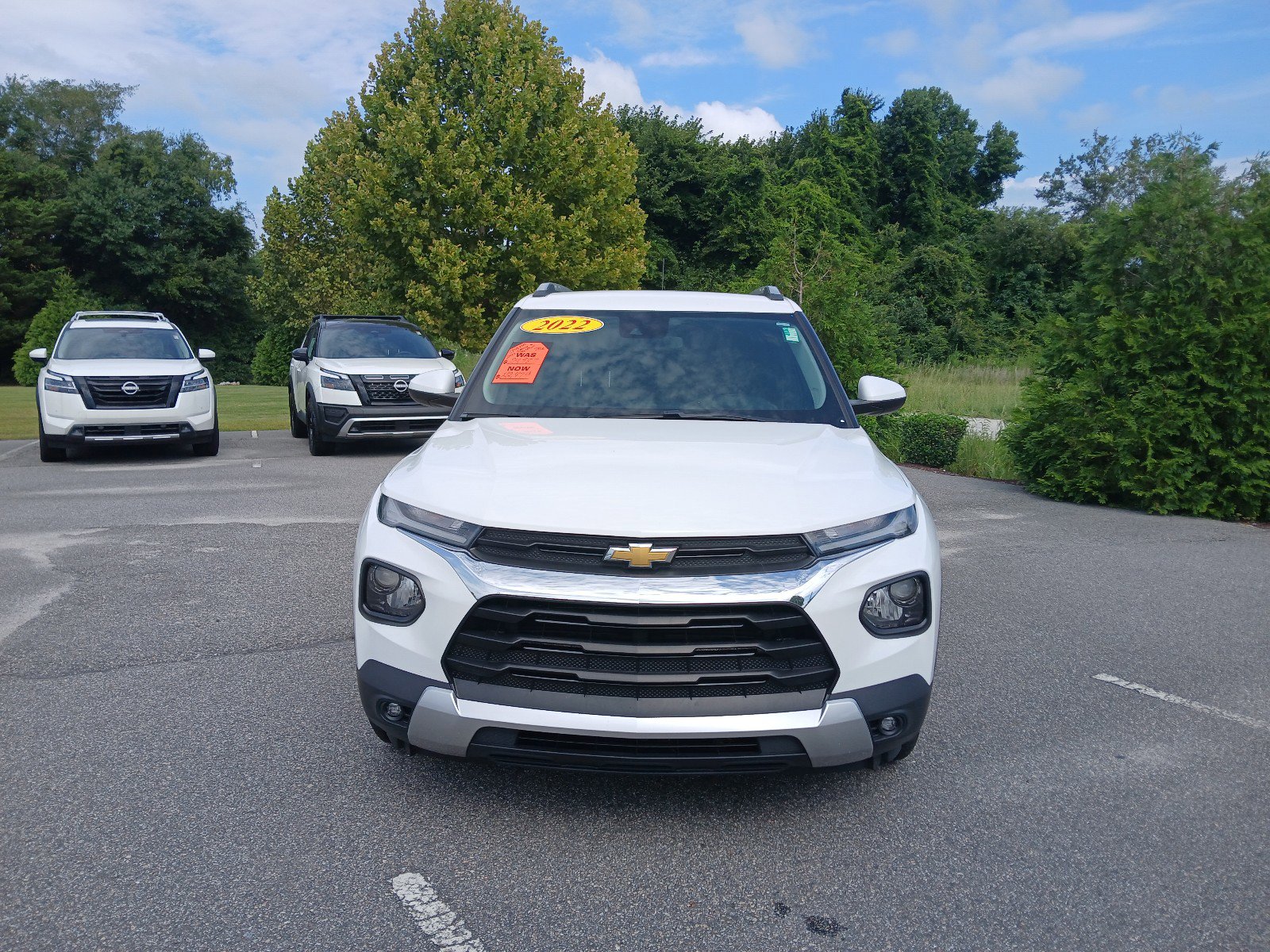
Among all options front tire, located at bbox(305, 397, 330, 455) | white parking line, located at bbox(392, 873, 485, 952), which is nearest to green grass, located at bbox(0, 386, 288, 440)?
front tire, located at bbox(305, 397, 330, 455)

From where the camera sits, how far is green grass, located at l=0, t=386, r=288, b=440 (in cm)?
1758

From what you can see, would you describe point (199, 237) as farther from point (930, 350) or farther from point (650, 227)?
point (930, 350)

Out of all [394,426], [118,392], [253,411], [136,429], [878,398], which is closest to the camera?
[878,398]

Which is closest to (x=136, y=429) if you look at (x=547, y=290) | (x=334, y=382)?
(x=334, y=382)

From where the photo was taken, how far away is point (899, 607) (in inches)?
120

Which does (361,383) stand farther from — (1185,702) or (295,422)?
(1185,702)

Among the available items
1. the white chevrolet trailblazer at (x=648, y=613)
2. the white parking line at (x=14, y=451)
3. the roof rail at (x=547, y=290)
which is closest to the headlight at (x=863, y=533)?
the white chevrolet trailblazer at (x=648, y=613)

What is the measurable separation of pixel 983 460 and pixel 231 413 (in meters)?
16.4

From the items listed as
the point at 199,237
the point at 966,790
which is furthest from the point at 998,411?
the point at 199,237

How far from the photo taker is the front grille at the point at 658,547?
2846mm

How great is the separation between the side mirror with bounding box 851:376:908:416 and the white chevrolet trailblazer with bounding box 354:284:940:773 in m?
1.26

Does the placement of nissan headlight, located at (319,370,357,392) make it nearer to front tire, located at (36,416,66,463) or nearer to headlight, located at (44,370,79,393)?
headlight, located at (44,370,79,393)

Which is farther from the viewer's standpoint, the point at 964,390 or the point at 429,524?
the point at 964,390

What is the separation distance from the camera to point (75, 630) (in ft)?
17.3
